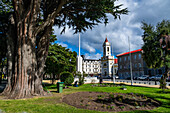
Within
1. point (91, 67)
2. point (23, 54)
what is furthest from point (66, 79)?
point (91, 67)

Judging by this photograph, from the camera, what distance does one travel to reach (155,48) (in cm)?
1750

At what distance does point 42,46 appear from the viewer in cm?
1184

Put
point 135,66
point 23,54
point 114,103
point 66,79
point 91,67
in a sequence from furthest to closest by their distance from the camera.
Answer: point 91,67
point 135,66
point 66,79
point 23,54
point 114,103

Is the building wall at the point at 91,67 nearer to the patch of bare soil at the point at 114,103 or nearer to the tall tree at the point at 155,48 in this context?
the tall tree at the point at 155,48

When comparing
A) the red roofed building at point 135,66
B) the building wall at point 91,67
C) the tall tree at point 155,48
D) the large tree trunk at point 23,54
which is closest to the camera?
the large tree trunk at point 23,54

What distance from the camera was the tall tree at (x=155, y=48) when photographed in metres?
16.8

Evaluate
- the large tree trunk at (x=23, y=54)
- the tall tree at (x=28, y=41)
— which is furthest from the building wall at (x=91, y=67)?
the large tree trunk at (x=23, y=54)

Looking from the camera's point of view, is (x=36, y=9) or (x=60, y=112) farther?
(x=36, y=9)

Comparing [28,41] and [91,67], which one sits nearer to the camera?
[28,41]

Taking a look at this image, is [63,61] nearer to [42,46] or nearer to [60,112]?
[42,46]

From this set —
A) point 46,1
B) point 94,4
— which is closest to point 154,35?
point 94,4

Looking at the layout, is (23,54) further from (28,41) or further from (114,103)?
(114,103)

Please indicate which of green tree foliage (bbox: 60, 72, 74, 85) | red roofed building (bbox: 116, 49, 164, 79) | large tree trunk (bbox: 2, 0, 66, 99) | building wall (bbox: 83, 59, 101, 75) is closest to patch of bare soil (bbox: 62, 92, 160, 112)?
large tree trunk (bbox: 2, 0, 66, 99)

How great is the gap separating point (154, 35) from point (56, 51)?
15988mm
